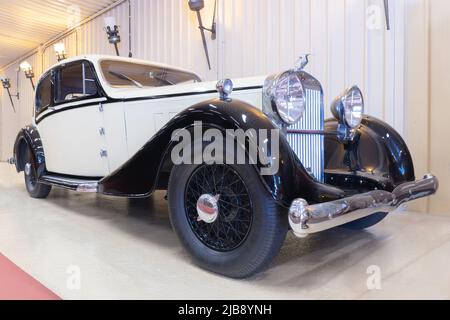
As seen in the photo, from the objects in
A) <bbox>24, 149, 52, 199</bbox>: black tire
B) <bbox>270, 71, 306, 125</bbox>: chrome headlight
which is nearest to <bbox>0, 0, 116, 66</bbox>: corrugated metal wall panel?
<bbox>24, 149, 52, 199</bbox>: black tire

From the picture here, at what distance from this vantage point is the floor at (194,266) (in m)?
1.49

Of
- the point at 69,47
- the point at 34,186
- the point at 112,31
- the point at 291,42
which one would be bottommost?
the point at 34,186

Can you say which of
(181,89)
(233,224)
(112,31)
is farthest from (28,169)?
(233,224)

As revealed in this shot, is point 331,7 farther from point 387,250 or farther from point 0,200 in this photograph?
point 0,200

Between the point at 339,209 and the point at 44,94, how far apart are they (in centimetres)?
334

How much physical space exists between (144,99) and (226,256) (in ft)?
4.66

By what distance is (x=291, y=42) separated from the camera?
3.88 meters

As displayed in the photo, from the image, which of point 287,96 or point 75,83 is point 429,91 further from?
point 75,83

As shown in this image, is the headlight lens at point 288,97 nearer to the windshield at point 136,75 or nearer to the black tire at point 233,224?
A: the black tire at point 233,224

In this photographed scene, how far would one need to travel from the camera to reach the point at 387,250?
204cm

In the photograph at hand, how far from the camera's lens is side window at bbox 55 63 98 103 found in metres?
2.95

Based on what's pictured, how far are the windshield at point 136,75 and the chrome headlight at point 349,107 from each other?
177 centimetres

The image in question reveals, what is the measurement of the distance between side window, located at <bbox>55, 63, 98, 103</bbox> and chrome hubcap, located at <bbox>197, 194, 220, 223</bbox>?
1725 mm
